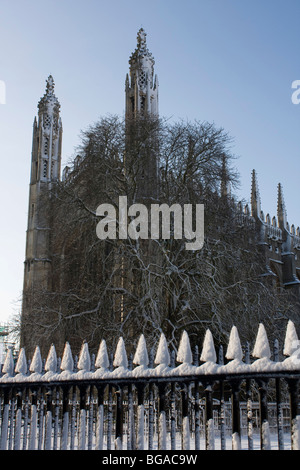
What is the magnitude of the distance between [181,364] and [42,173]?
84.7ft

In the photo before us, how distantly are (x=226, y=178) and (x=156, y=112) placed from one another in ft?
18.9

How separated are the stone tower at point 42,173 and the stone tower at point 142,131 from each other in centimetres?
685

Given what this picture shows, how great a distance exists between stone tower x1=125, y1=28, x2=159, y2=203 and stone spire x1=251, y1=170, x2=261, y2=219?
46.3ft

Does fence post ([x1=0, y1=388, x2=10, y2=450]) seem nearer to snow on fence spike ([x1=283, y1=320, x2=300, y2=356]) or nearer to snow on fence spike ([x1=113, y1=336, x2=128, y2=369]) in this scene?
snow on fence spike ([x1=113, y1=336, x2=128, y2=369])

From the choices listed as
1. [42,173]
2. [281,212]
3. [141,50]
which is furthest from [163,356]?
[281,212]

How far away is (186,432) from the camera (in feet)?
12.3

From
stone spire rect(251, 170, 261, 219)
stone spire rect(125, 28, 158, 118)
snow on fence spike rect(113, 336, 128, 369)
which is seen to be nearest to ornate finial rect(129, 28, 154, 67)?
stone spire rect(125, 28, 158, 118)

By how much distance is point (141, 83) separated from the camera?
23.0 m

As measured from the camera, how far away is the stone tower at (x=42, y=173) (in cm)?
2700

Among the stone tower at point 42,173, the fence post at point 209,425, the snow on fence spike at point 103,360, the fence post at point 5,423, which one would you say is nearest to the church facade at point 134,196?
the stone tower at point 42,173

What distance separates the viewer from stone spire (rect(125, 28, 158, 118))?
74.2 feet

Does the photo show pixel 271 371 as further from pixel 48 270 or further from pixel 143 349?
pixel 48 270

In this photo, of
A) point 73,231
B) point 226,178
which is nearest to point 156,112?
point 226,178

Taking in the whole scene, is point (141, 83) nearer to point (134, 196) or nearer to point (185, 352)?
point (134, 196)
